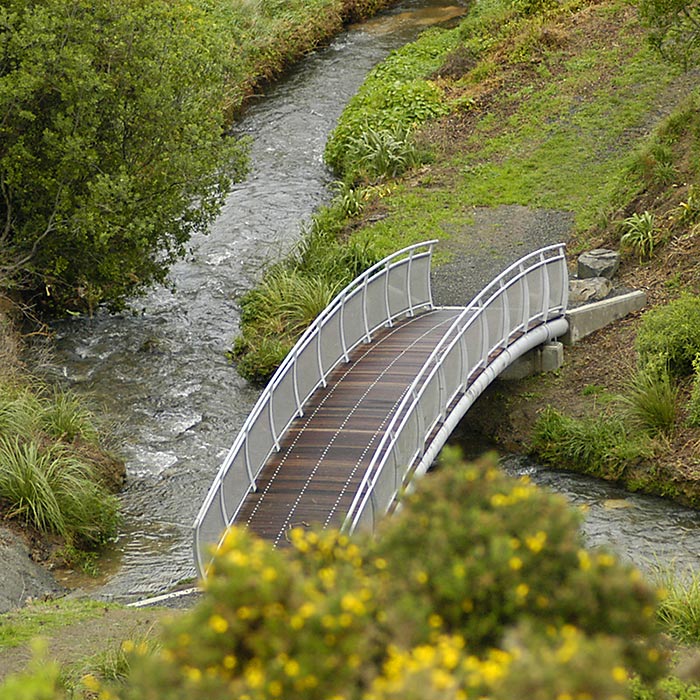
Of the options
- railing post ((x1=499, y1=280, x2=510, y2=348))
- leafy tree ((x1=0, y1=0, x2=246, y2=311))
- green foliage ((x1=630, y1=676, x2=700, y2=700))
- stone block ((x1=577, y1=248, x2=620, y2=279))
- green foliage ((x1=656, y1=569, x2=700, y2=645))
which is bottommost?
stone block ((x1=577, y1=248, x2=620, y2=279))

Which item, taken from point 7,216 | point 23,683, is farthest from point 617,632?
point 7,216

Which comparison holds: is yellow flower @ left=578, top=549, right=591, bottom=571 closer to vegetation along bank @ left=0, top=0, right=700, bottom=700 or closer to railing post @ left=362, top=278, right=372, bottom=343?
vegetation along bank @ left=0, top=0, right=700, bottom=700

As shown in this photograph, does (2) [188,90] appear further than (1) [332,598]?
Yes

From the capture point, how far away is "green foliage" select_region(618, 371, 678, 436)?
Result: 1525 cm

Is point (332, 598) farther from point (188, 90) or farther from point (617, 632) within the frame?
point (188, 90)

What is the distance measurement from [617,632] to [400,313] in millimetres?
13391

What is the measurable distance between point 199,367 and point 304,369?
471cm

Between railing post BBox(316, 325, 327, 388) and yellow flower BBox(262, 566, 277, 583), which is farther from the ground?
yellow flower BBox(262, 566, 277, 583)

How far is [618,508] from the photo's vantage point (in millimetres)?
14445

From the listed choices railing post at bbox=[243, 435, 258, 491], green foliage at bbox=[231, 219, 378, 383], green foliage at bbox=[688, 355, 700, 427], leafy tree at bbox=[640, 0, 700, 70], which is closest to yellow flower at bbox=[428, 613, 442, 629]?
railing post at bbox=[243, 435, 258, 491]

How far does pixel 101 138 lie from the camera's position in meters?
18.4

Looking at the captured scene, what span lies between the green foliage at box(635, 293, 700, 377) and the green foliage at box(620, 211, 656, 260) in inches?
130

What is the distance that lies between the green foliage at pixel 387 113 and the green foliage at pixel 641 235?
24.7 ft

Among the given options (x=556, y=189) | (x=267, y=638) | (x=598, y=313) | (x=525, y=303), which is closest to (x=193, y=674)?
(x=267, y=638)
